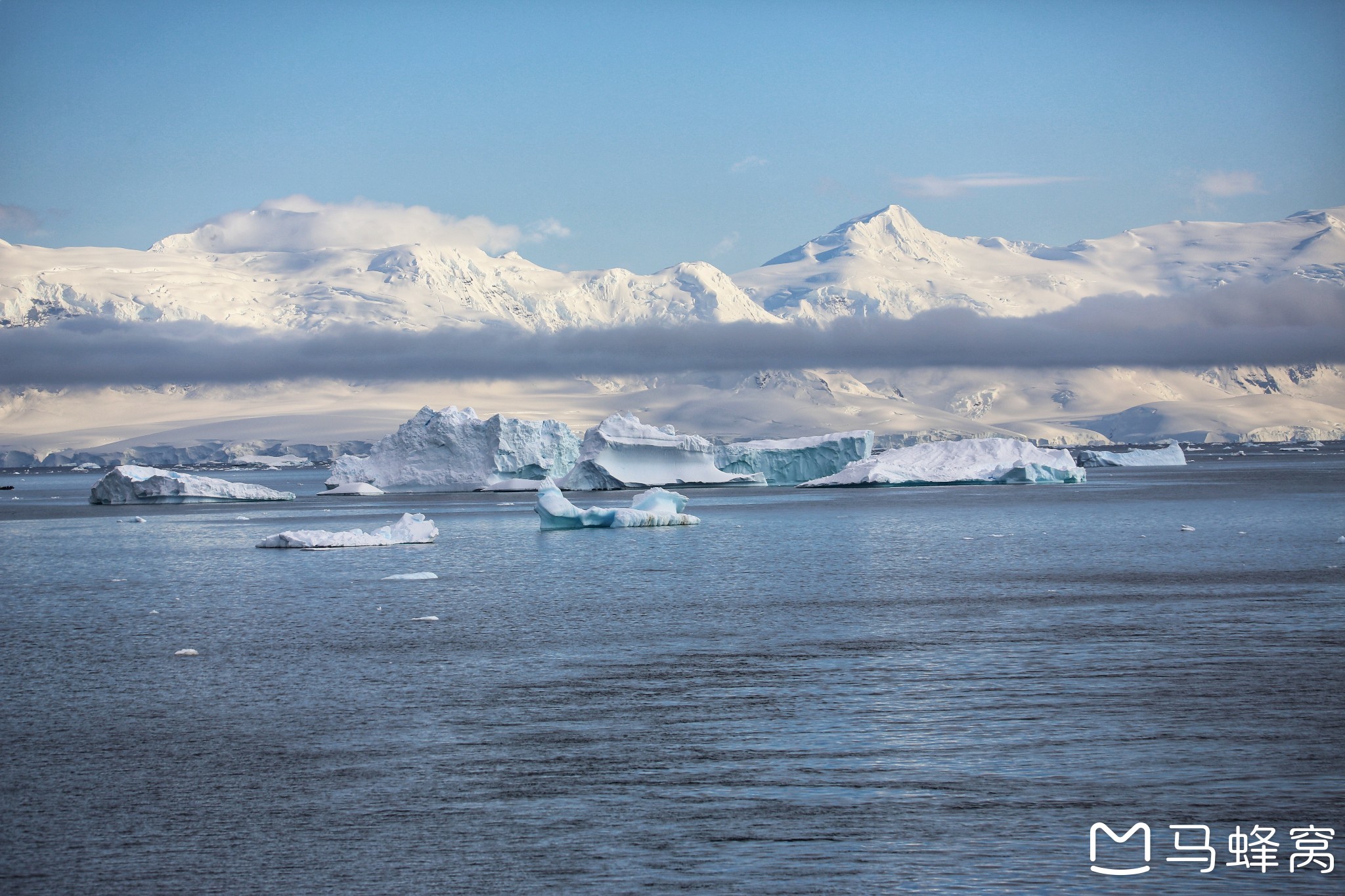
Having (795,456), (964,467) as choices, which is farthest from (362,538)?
(964,467)

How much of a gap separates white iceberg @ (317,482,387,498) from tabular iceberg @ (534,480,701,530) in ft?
92.5

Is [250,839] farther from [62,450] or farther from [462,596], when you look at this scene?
[62,450]

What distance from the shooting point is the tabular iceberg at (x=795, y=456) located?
2584 inches

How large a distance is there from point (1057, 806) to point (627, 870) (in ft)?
9.43

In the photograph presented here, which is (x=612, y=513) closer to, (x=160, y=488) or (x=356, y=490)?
(x=160, y=488)

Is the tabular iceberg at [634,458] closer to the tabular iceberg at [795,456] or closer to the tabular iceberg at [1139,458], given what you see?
the tabular iceberg at [795,456]

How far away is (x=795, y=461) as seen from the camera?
6994 centimetres

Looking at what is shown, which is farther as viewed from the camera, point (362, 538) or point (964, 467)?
point (964, 467)

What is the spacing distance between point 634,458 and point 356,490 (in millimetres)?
14825

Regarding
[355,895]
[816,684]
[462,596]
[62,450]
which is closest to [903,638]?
[816,684]

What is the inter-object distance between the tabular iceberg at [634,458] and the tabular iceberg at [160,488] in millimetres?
13915

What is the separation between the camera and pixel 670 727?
1030 centimetres
